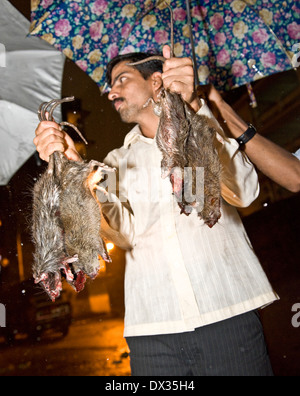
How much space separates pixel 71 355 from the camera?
22.1 feet

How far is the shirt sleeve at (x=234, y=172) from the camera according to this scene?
1.51 meters

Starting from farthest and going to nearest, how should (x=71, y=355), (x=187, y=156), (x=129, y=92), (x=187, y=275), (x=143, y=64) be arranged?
(x=71, y=355)
(x=143, y=64)
(x=129, y=92)
(x=187, y=275)
(x=187, y=156)

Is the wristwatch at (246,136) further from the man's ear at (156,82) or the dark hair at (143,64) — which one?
the dark hair at (143,64)

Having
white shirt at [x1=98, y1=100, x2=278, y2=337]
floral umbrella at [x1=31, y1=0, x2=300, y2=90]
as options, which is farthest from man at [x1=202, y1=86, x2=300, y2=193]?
floral umbrella at [x1=31, y1=0, x2=300, y2=90]

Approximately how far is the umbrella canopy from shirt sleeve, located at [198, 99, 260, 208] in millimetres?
1578

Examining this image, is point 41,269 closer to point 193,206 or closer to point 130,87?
point 193,206

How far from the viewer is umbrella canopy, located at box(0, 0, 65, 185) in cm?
223

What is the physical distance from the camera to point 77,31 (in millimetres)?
2258

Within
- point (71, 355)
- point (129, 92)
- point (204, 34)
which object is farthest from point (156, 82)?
point (71, 355)

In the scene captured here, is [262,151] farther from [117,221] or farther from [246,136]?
[117,221]

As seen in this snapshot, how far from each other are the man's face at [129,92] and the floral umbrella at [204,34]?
27cm

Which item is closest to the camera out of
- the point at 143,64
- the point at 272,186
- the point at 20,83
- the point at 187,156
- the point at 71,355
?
the point at 187,156

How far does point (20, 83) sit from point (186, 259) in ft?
6.31

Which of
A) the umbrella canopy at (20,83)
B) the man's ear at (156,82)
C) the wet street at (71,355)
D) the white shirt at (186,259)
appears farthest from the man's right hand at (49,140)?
the wet street at (71,355)
